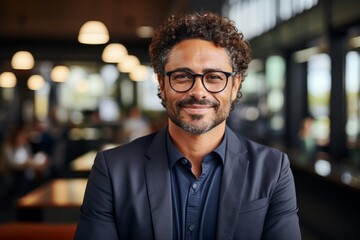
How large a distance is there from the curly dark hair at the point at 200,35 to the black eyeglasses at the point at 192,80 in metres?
0.07

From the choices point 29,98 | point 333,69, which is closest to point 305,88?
point 333,69

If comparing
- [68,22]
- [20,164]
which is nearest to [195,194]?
[20,164]

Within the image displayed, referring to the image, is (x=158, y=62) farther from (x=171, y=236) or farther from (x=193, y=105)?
(x=171, y=236)

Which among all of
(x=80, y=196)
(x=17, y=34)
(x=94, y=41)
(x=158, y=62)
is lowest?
(x=80, y=196)

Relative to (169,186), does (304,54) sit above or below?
above

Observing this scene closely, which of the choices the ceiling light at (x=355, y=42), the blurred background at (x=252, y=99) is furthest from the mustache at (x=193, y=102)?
the ceiling light at (x=355, y=42)

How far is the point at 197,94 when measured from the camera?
1521mm

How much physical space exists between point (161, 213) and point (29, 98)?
21391 millimetres

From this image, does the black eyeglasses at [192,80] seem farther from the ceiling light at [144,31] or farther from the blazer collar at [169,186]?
the ceiling light at [144,31]

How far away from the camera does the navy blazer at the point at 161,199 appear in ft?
5.14

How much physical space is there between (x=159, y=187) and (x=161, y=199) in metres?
0.04

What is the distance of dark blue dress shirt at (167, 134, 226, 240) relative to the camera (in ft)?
5.22

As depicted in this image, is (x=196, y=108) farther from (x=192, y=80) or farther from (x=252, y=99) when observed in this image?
(x=252, y=99)

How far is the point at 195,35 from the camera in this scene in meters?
1.58
